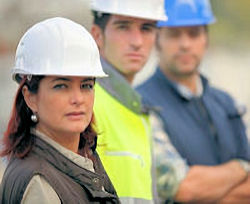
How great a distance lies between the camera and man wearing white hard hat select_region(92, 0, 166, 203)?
4.55m

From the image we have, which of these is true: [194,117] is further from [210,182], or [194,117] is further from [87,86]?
[87,86]

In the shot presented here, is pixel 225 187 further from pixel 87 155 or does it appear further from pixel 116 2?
pixel 87 155

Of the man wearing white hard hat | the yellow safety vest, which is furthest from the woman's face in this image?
the man wearing white hard hat

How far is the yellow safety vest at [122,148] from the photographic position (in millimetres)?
4543

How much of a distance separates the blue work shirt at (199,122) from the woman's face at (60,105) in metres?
2.05

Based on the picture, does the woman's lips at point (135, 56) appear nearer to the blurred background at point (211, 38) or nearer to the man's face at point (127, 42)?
the man's face at point (127, 42)

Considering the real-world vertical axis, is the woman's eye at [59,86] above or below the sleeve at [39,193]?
above

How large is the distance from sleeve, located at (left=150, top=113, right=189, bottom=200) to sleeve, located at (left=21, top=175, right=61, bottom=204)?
→ 201cm

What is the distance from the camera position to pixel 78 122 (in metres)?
3.80

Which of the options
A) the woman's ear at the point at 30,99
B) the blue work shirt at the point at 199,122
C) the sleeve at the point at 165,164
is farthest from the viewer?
the blue work shirt at the point at 199,122

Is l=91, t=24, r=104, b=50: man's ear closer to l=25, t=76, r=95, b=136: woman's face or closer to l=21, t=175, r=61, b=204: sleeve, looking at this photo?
l=25, t=76, r=95, b=136: woman's face

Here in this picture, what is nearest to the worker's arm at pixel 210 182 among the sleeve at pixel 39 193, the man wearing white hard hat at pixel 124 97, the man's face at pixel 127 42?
the man wearing white hard hat at pixel 124 97

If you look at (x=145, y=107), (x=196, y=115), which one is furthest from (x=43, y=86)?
(x=196, y=115)

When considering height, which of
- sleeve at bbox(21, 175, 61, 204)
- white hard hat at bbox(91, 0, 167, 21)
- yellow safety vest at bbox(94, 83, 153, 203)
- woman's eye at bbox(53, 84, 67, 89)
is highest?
white hard hat at bbox(91, 0, 167, 21)
